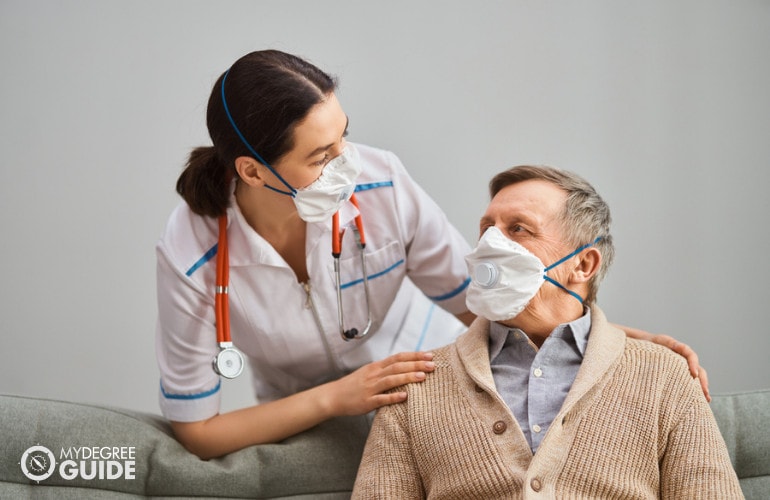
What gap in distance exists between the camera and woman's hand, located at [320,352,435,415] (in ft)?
6.17

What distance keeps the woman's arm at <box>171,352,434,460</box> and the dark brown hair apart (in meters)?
0.52

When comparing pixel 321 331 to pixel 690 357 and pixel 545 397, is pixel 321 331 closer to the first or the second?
pixel 545 397

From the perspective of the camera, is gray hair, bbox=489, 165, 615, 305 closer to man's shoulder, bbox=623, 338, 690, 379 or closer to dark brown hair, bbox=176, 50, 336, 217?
man's shoulder, bbox=623, 338, 690, 379

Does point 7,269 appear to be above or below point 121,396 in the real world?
above

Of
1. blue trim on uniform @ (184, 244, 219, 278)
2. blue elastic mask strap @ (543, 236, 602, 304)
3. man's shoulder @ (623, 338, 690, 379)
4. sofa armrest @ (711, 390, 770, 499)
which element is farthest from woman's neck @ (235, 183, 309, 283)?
sofa armrest @ (711, 390, 770, 499)

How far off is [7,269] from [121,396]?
0.57 meters

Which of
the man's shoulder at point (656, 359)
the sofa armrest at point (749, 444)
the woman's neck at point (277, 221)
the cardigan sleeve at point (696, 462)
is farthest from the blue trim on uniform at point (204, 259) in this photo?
the sofa armrest at point (749, 444)

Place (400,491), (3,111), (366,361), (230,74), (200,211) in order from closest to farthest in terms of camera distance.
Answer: (400,491) < (230,74) < (200,211) < (366,361) < (3,111)

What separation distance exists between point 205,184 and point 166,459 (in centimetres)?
64

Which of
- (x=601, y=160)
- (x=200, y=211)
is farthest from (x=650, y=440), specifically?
(x=601, y=160)

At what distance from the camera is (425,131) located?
9.76ft

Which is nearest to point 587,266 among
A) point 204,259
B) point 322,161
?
point 322,161

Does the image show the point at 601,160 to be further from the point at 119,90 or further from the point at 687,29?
the point at 119,90

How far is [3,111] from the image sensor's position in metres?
2.84
